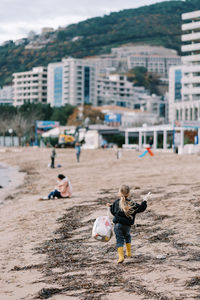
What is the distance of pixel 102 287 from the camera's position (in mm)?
6570

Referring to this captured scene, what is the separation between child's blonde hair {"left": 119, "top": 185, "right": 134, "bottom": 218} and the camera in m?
7.65

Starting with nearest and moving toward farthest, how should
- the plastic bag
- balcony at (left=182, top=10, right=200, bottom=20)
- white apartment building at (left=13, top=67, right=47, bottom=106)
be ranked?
1. the plastic bag
2. balcony at (left=182, top=10, right=200, bottom=20)
3. white apartment building at (left=13, top=67, right=47, bottom=106)

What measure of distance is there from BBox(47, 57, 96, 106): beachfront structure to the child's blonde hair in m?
166

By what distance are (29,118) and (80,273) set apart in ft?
353

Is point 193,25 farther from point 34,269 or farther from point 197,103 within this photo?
point 34,269

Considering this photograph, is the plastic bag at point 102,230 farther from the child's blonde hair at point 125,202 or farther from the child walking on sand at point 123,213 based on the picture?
the child's blonde hair at point 125,202

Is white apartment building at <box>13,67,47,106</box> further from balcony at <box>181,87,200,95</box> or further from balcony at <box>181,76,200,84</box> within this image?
balcony at <box>181,87,200,95</box>

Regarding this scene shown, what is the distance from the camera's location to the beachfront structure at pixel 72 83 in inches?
6831

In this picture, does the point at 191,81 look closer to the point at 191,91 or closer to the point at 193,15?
the point at 191,91

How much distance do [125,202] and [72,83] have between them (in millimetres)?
167473

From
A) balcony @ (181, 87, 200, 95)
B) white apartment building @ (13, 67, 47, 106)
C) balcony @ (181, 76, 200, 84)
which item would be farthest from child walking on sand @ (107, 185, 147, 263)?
white apartment building @ (13, 67, 47, 106)

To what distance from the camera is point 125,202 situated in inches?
305

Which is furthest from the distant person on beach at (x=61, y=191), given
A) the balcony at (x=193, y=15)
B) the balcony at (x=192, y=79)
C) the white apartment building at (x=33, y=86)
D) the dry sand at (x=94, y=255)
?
the white apartment building at (x=33, y=86)

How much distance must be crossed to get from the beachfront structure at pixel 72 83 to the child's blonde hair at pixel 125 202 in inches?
6538
